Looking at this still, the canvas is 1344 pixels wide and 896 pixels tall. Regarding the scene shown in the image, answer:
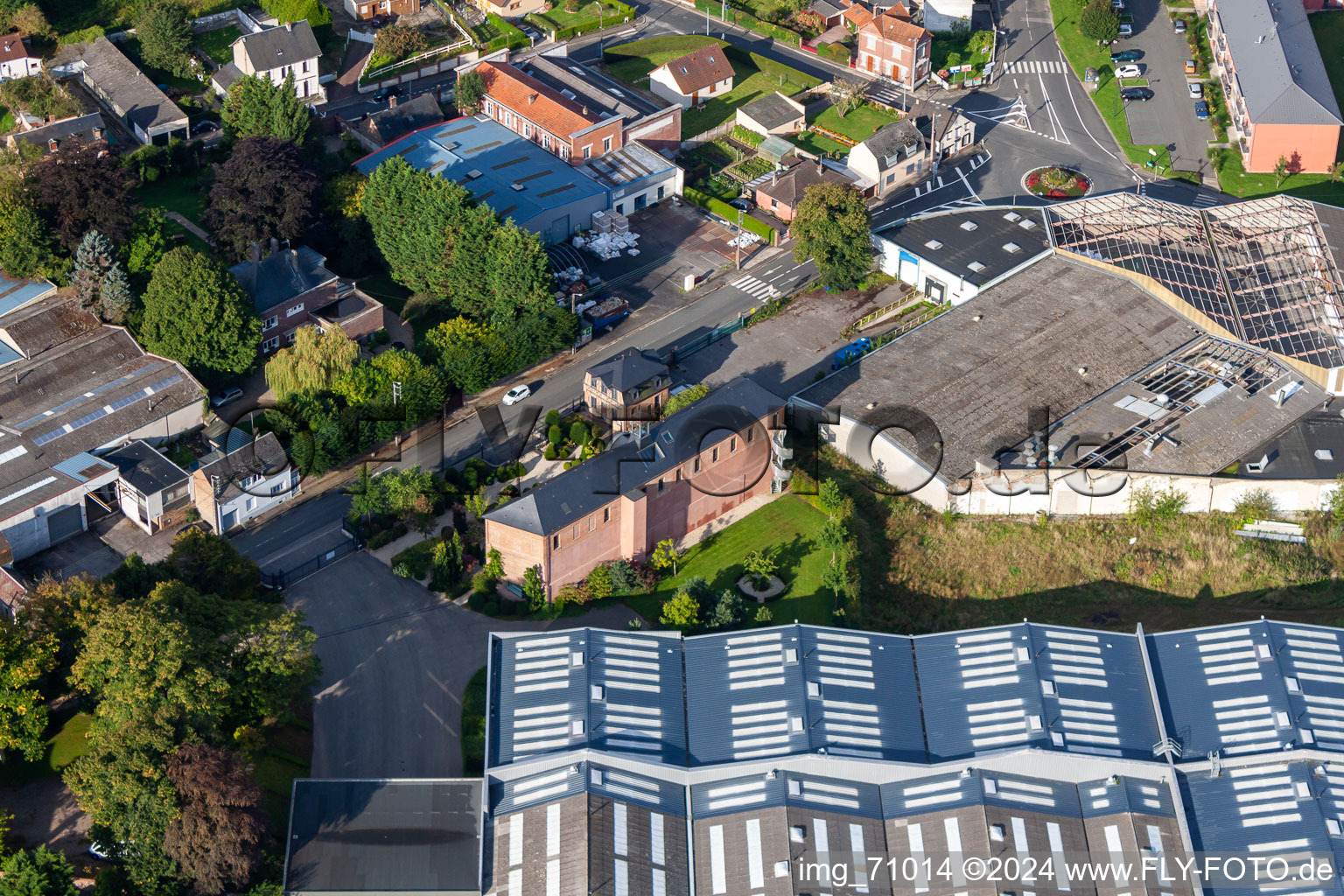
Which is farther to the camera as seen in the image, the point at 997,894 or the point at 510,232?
the point at 510,232

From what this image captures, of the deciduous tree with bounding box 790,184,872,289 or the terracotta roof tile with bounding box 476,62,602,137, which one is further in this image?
the terracotta roof tile with bounding box 476,62,602,137

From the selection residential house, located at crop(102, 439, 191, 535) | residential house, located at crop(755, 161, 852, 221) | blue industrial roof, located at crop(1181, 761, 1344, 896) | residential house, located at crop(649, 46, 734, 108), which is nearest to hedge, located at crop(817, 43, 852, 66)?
residential house, located at crop(649, 46, 734, 108)

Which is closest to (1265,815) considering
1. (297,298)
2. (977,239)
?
(977,239)

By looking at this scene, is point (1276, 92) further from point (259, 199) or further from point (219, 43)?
point (219, 43)

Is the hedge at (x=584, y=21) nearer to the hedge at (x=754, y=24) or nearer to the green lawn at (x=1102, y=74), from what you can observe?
the hedge at (x=754, y=24)

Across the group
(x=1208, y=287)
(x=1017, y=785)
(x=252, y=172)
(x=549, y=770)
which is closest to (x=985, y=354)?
(x=1208, y=287)

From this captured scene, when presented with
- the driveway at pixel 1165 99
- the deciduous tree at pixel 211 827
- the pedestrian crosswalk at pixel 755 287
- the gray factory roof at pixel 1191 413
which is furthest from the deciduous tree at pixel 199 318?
the driveway at pixel 1165 99

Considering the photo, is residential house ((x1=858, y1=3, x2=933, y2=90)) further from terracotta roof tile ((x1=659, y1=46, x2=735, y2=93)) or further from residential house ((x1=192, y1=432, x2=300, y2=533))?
residential house ((x1=192, y1=432, x2=300, y2=533))

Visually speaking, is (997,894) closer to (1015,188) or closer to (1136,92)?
(1015,188)
